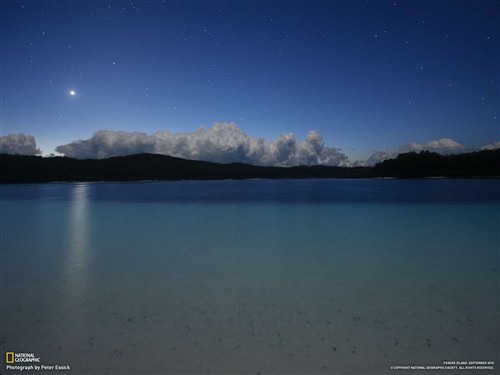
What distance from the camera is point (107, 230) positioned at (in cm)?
1659

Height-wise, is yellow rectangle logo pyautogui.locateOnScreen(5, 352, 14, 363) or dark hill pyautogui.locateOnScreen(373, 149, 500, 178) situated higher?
dark hill pyautogui.locateOnScreen(373, 149, 500, 178)

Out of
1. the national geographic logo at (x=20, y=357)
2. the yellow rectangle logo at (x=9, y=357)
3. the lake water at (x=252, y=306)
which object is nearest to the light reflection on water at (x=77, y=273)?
the lake water at (x=252, y=306)

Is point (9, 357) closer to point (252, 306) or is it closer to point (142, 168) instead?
point (252, 306)

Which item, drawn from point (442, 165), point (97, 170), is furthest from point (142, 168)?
point (442, 165)

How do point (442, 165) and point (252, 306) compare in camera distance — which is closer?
point (252, 306)

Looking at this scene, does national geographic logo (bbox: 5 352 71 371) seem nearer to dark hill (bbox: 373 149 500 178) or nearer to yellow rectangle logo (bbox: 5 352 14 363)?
yellow rectangle logo (bbox: 5 352 14 363)

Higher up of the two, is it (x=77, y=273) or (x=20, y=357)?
(x=20, y=357)

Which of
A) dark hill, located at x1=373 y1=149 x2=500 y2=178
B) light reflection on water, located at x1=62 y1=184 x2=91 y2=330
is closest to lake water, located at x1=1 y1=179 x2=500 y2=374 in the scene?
light reflection on water, located at x1=62 y1=184 x2=91 y2=330

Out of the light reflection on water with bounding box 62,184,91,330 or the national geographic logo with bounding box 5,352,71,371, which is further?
the light reflection on water with bounding box 62,184,91,330

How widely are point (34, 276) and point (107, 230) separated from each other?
881 cm

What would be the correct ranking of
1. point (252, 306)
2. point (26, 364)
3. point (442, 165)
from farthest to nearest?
point (442, 165), point (252, 306), point (26, 364)

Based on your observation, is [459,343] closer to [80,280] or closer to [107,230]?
[80,280]

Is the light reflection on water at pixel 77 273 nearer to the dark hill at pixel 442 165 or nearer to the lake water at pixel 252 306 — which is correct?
the lake water at pixel 252 306

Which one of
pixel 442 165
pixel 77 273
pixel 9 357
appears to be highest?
pixel 442 165
